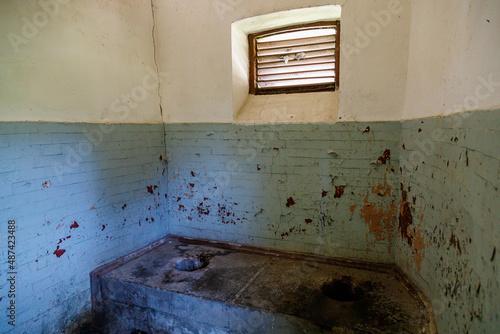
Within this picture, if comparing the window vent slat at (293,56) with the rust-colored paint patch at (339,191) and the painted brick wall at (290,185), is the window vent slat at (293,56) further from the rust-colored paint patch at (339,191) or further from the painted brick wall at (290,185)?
the rust-colored paint patch at (339,191)

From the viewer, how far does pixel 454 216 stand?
144cm

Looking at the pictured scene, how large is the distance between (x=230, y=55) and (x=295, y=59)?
0.69 meters

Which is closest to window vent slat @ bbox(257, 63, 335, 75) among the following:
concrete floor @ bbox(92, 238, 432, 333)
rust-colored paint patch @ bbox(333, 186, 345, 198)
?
rust-colored paint patch @ bbox(333, 186, 345, 198)

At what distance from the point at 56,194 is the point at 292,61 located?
2.51 meters

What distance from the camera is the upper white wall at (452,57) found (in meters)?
1.11

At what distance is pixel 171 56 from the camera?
120 inches

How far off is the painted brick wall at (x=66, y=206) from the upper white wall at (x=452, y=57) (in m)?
2.57

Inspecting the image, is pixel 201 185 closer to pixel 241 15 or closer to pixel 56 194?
pixel 56 194

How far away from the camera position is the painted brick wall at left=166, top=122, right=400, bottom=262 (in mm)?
2418

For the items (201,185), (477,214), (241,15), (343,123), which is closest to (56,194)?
(201,185)

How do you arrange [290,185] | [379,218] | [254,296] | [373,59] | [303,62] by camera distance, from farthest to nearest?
[303,62] < [290,185] < [379,218] < [373,59] < [254,296]

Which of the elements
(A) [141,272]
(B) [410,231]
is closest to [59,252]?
(A) [141,272]

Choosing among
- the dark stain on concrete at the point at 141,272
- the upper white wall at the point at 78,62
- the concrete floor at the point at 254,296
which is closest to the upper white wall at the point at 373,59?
the concrete floor at the point at 254,296

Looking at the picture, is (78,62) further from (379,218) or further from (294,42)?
(379,218)
